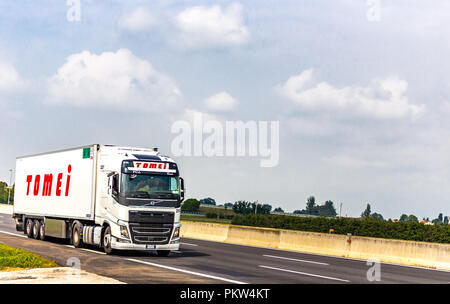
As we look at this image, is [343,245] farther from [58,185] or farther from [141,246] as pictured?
[58,185]

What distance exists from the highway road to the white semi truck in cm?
70

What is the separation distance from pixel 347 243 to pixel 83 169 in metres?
11.4

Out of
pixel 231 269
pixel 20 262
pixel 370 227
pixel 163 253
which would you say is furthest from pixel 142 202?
pixel 370 227

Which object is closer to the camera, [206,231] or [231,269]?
[231,269]

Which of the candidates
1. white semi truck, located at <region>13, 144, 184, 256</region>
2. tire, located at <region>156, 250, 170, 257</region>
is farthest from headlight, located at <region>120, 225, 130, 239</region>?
tire, located at <region>156, 250, 170, 257</region>

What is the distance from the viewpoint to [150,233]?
69.8ft

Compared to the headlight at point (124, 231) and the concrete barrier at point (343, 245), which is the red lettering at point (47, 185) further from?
the concrete barrier at point (343, 245)

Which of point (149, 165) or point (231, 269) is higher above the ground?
point (149, 165)

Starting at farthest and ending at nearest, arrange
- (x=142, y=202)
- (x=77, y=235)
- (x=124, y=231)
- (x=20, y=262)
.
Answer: (x=77, y=235), (x=142, y=202), (x=124, y=231), (x=20, y=262)

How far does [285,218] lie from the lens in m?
39.5

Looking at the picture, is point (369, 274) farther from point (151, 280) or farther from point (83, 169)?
point (83, 169)

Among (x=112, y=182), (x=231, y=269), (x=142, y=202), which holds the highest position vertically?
(x=112, y=182)

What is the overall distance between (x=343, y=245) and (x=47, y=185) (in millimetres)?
13254
